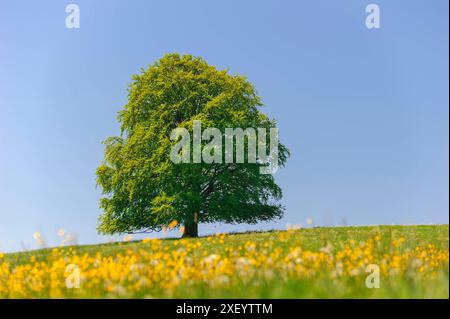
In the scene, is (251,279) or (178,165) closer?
(251,279)

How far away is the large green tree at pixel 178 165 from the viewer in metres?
27.5

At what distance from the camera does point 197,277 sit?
9.59 metres

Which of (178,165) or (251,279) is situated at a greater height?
(178,165)

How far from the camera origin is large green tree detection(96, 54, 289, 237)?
2745cm

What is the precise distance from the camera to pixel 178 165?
27125 millimetres

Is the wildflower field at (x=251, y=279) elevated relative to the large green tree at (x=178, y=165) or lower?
lower

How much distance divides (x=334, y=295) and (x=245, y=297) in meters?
1.46

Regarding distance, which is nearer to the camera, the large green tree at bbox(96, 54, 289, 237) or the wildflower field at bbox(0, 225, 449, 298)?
the wildflower field at bbox(0, 225, 449, 298)

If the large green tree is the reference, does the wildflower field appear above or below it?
below
